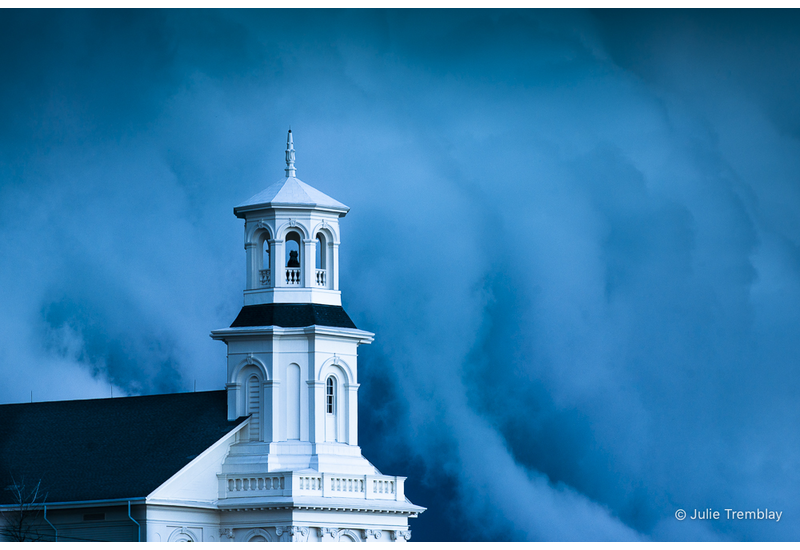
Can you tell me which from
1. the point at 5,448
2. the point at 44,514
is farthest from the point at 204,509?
the point at 5,448

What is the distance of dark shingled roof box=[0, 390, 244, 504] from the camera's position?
53781 millimetres

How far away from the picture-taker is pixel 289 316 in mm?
56906

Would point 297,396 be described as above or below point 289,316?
below

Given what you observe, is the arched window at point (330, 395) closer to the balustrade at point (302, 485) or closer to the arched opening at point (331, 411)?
the arched opening at point (331, 411)

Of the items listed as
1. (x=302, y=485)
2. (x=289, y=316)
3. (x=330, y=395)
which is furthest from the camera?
(x=330, y=395)

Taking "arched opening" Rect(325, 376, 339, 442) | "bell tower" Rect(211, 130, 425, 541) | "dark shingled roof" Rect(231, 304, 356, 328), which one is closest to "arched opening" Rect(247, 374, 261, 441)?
"bell tower" Rect(211, 130, 425, 541)

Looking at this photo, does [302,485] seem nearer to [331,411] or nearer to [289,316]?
[331,411]

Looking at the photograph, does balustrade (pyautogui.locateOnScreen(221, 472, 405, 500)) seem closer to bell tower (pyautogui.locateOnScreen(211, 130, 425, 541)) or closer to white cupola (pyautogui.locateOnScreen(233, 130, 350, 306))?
bell tower (pyautogui.locateOnScreen(211, 130, 425, 541))

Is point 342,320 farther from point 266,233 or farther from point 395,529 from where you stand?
point 395,529

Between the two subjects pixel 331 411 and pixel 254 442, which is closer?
pixel 254 442

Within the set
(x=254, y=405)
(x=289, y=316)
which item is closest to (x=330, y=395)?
(x=254, y=405)

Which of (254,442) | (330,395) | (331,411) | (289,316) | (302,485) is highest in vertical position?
(289,316)

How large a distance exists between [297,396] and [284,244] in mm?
5630

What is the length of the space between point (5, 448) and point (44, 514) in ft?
20.6
